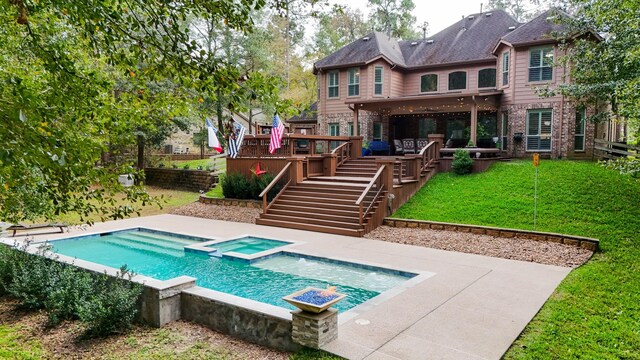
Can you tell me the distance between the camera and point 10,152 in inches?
90.6

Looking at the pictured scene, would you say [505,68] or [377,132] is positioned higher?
[505,68]

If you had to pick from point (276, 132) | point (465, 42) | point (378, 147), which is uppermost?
point (465, 42)

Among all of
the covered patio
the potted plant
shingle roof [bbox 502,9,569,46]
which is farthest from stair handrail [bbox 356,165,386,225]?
shingle roof [bbox 502,9,569,46]

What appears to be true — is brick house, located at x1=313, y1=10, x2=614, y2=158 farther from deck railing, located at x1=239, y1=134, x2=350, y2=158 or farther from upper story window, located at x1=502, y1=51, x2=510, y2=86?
deck railing, located at x1=239, y1=134, x2=350, y2=158

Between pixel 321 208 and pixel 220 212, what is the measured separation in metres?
4.50

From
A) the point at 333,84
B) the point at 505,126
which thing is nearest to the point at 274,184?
the point at 333,84

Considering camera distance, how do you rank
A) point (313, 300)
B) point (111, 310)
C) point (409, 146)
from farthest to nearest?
point (409, 146), point (111, 310), point (313, 300)

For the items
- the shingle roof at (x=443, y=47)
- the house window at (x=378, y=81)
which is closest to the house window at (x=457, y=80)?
the shingle roof at (x=443, y=47)

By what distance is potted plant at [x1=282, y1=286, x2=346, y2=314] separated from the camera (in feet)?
15.9

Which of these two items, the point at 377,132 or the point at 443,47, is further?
the point at 443,47

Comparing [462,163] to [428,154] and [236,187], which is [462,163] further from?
[236,187]

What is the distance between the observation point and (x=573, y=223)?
35.8 feet

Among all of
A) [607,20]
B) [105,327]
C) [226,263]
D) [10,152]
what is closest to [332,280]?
[226,263]

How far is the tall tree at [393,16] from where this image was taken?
1533 inches
